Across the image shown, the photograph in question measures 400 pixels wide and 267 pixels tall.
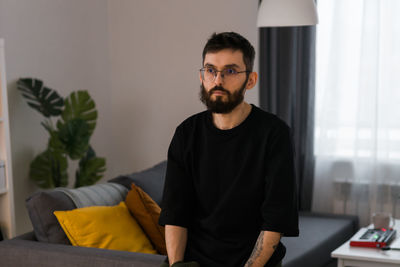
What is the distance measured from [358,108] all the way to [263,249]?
8.13 ft

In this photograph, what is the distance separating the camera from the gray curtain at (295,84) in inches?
163

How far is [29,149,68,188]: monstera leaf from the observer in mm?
3890

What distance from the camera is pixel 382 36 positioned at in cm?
388

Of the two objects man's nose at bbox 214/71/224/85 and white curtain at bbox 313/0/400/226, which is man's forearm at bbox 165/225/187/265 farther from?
white curtain at bbox 313/0/400/226

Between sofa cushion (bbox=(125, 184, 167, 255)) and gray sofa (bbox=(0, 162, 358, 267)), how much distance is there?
0.17 meters

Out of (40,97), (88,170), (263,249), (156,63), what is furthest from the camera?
(156,63)

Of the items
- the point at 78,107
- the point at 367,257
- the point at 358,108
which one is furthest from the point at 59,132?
the point at 367,257

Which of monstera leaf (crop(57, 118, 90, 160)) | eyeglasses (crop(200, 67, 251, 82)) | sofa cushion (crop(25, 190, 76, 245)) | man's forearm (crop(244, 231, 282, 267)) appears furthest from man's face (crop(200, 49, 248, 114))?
monstera leaf (crop(57, 118, 90, 160))

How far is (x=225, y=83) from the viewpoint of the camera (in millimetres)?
1740

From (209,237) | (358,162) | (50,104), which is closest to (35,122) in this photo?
(50,104)

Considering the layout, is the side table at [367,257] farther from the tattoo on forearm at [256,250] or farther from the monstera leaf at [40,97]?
the monstera leaf at [40,97]

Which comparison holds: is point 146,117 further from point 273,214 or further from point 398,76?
point 273,214

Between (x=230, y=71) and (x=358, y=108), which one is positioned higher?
(x=230, y=71)

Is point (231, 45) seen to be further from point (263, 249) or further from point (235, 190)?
point (263, 249)
